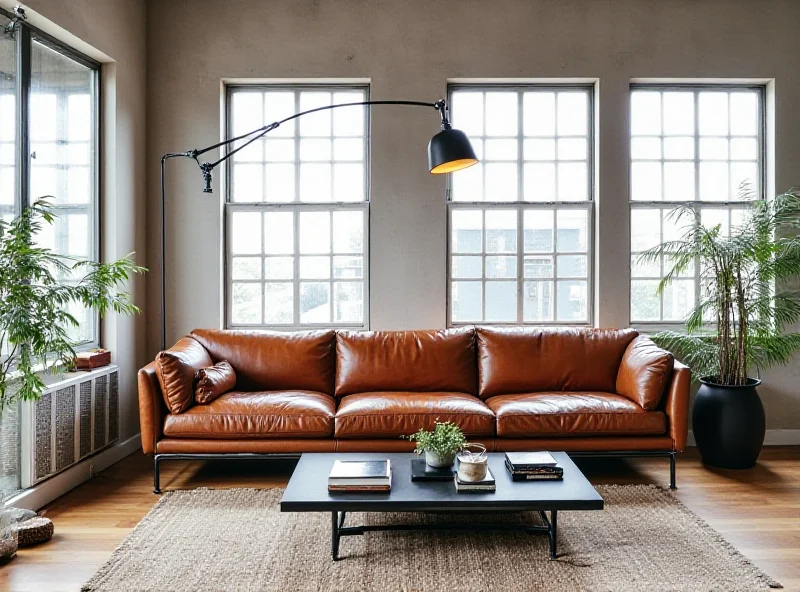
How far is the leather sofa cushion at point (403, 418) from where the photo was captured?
11.4 feet

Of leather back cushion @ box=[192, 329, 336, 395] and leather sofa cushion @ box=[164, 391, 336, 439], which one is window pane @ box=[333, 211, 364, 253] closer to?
leather back cushion @ box=[192, 329, 336, 395]

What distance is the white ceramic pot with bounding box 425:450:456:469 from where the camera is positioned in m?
2.79

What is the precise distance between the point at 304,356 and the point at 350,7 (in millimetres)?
2687

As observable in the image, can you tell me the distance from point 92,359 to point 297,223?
69.6 inches

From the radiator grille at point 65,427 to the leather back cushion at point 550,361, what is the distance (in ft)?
8.51

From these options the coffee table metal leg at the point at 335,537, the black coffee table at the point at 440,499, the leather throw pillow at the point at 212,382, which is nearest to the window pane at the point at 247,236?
the leather throw pillow at the point at 212,382

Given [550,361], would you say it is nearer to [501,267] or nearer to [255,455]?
[501,267]

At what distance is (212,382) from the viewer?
3621mm

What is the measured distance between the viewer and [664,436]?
352 centimetres

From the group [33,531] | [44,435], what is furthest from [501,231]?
[33,531]

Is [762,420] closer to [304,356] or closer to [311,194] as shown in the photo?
[304,356]

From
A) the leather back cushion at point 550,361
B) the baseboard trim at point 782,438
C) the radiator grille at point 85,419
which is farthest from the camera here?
the baseboard trim at point 782,438

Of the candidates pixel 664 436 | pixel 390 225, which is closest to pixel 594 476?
pixel 664 436

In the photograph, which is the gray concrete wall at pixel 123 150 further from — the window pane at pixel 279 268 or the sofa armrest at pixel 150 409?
the window pane at pixel 279 268
